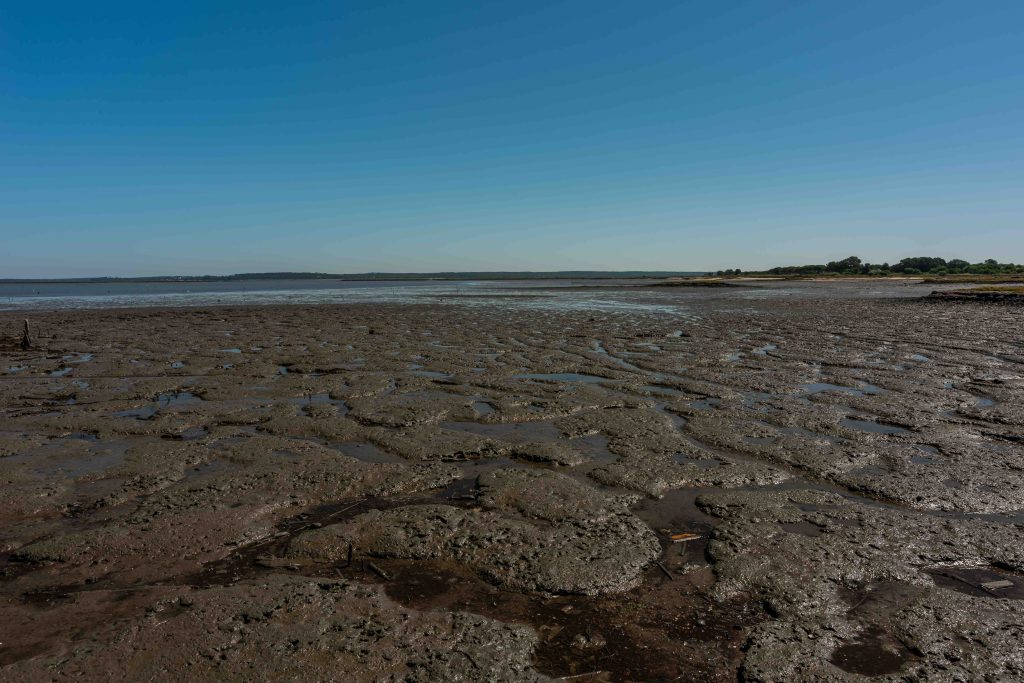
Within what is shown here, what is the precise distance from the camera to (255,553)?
178 inches

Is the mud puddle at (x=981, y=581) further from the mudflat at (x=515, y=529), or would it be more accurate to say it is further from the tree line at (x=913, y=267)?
the tree line at (x=913, y=267)

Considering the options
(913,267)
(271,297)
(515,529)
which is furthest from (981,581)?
(913,267)

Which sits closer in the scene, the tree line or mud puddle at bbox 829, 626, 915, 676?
mud puddle at bbox 829, 626, 915, 676

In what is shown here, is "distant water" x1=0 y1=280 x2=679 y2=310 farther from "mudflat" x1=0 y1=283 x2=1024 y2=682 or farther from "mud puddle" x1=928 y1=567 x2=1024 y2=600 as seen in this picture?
"mud puddle" x1=928 y1=567 x2=1024 y2=600

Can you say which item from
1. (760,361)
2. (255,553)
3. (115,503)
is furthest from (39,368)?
(760,361)

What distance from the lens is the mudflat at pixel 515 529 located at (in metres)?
3.31

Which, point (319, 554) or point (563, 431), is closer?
point (319, 554)

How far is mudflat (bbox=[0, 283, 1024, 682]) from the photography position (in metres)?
3.31

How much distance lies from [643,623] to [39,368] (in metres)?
15.7

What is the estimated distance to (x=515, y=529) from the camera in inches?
192

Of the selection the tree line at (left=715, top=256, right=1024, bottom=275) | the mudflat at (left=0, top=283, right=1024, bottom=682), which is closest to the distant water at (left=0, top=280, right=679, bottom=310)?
the mudflat at (left=0, top=283, right=1024, bottom=682)

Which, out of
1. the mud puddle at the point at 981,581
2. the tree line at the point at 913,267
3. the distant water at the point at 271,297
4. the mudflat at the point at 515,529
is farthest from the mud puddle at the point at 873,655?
the tree line at the point at 913,267

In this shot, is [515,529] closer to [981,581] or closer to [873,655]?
[873,655]

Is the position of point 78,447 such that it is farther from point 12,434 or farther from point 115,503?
point 115,503
